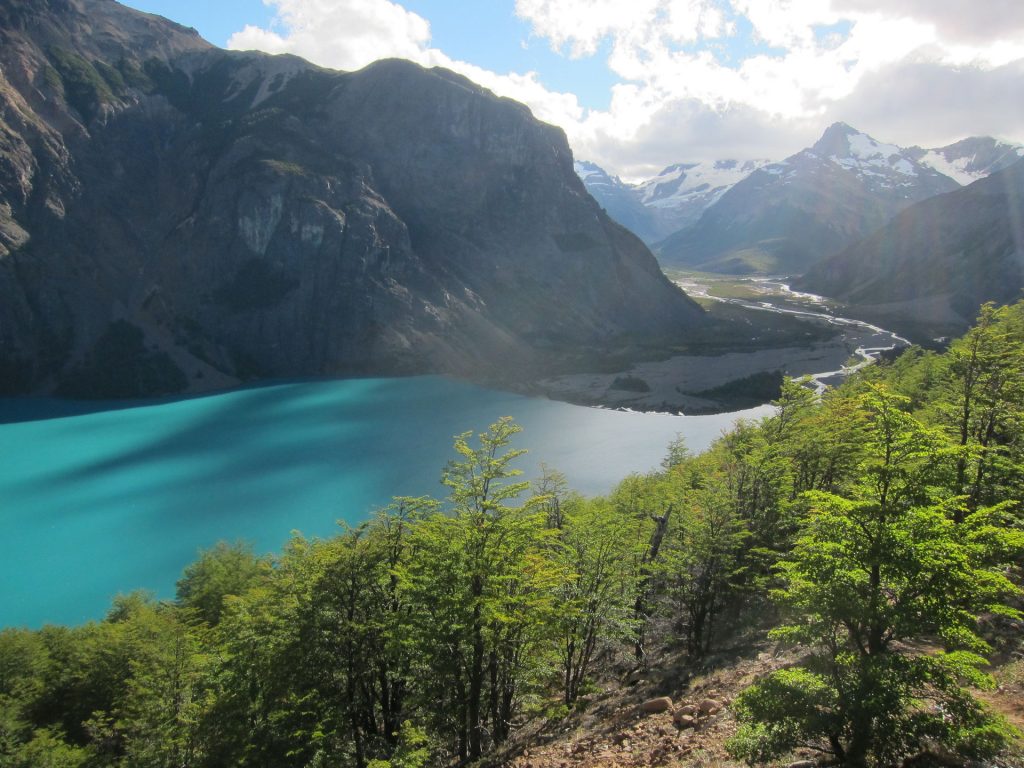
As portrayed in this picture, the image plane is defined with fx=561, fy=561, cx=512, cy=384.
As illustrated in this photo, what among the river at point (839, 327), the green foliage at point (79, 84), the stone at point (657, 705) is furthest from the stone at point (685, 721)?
the green foliage at point (79, 84)

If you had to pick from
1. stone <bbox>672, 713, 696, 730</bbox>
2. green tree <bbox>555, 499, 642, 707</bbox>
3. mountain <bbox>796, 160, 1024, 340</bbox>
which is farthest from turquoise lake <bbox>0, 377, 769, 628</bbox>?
mountain <bbox>796, 160, 1024, 340</bbox>

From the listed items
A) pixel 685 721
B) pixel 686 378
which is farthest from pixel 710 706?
pixel 686 378

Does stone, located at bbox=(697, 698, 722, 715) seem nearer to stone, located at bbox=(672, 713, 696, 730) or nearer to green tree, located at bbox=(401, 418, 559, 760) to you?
stone, located at bbox=(672, 713, 696, 730)

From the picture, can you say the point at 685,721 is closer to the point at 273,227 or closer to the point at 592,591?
the point at 592,591

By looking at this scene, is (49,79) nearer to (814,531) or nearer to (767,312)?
(814,531)

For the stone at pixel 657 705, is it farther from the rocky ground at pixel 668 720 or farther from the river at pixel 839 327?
the river at pixel 839 327

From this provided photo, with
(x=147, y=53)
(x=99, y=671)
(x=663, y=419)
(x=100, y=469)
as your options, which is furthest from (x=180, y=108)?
(x=99, y=671)
